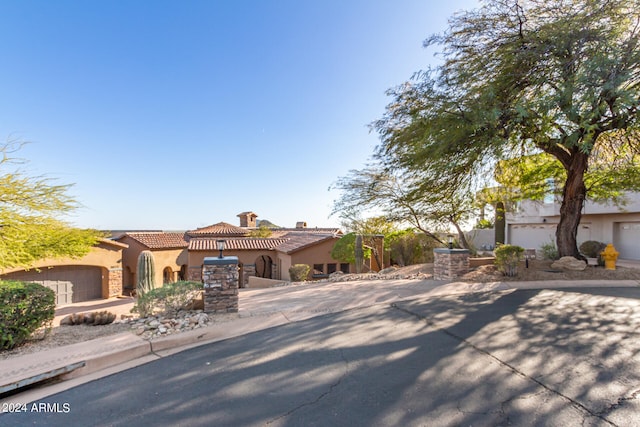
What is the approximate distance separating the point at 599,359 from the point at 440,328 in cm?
216

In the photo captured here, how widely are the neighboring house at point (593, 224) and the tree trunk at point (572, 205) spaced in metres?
→ 5.53

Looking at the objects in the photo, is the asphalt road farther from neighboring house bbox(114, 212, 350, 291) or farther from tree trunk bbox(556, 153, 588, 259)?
neighboring house bbox(114, 212, 350, 291)

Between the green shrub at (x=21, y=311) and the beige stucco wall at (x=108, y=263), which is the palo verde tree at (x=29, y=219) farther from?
the beige stucco wall at (x=108, y=263)

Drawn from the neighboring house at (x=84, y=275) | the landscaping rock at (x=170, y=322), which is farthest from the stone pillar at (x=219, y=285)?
the neighboring house at (x=84, y=275)

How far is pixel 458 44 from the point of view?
30.8 feet

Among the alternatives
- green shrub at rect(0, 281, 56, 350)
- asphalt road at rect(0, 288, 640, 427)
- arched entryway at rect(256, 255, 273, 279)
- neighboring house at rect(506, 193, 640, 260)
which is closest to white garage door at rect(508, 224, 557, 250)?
neighboring house at rect(506, 193, 640, 260)

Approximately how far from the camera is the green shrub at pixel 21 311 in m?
4.71

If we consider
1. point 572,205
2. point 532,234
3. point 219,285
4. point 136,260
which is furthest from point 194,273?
point 532,234

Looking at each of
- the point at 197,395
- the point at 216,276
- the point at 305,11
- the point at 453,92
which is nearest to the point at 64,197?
the point at 216,276

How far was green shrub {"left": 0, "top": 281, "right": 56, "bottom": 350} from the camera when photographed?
4.71m

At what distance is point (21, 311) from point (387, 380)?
592 cm

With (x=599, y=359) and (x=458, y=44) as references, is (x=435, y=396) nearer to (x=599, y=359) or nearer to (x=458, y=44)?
(x=599, y=359)

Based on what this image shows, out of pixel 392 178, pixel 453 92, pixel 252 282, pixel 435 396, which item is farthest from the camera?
pixel 252 282

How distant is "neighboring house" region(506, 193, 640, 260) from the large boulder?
6686 millimetres
